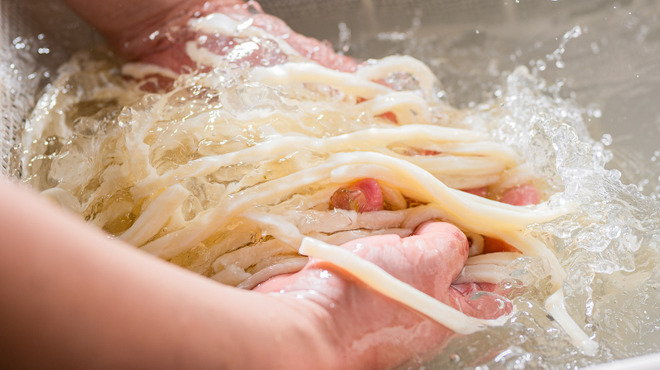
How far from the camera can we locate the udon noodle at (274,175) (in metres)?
0.70

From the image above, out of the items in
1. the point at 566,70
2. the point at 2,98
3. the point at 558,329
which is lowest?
the point at 558,329

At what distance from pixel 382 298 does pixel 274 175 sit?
22 cm

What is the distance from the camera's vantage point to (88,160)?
2.49 ft

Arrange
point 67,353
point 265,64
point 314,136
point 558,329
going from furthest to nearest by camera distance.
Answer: point 265,64
point 314,136
point 558,329
point 67,353

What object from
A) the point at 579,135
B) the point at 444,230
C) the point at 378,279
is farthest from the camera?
the point at 579,135

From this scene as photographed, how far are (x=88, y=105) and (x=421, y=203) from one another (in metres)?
0.53

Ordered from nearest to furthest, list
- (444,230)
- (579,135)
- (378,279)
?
(378,279), (444,230), (579,135)

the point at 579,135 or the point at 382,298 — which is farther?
the point at 579,135

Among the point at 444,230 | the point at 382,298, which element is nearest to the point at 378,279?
the point at 382,298

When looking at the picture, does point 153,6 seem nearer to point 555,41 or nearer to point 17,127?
point 17,127

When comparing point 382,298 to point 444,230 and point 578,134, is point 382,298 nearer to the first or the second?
point 444,230

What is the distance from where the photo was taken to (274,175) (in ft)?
2.50

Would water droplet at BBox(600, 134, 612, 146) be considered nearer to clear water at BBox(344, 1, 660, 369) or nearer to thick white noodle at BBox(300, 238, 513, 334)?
clear water at BBox(344, 1, 660, 369)

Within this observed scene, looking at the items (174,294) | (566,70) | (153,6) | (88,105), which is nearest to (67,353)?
(174,294)
